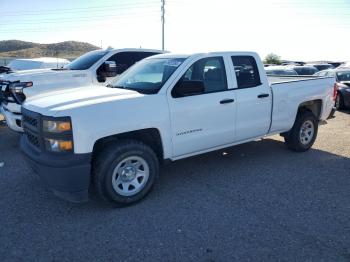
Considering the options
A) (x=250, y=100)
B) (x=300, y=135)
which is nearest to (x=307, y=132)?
(x=300, y=135)

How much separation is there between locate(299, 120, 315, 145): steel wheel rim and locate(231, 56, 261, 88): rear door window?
1.63 m

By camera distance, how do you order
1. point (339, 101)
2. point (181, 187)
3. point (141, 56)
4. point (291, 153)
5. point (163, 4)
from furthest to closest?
point (163, 4), point (339, 101), point (141, 56), point (291, 153), point (181, 187)

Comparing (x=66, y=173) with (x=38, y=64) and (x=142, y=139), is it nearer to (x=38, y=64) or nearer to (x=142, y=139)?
(x=142, y=139)

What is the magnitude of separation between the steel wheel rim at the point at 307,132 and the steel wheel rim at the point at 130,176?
3.55 m

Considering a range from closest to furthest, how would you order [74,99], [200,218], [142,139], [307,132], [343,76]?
[200,218] < [74,99] < [142,139] < [307,132] < [343,76]

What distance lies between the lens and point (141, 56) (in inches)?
328

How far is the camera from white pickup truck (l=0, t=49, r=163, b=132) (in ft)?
21.8

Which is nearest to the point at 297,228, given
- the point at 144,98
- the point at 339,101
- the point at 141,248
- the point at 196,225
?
the point at 196,225

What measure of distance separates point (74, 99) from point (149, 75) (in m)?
1.28

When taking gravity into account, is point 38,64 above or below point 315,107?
above

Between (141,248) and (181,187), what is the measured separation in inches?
63.7

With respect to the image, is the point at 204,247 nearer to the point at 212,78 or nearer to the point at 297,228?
the point at 297,228

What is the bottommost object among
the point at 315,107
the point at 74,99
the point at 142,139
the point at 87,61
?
the point at 142,139

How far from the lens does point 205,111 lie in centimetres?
470
